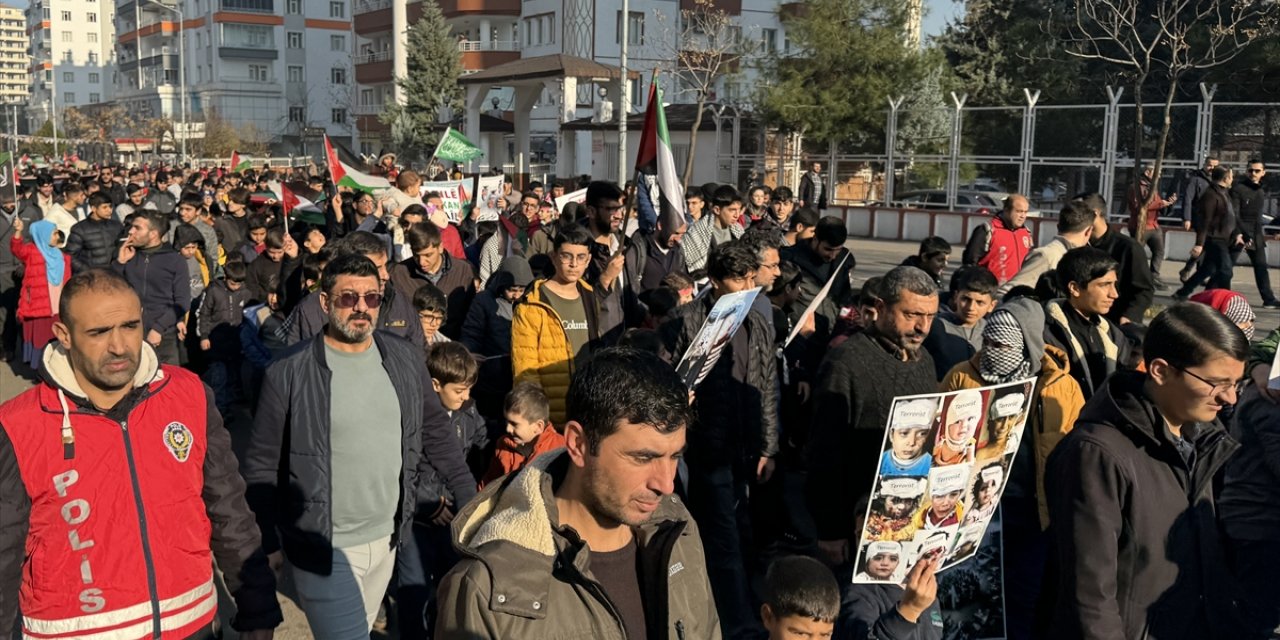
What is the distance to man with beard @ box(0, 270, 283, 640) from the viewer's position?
10.6 ft

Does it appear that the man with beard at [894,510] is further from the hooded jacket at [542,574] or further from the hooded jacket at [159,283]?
the hooded jacket at [159,283]

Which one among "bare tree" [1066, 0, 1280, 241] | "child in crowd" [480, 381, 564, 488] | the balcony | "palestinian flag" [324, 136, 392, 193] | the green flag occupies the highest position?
the balcony

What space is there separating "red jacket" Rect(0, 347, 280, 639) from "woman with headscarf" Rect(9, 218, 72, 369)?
8.76 metres

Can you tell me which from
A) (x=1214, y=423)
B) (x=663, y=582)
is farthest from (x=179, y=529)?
(x=1214, y=423)

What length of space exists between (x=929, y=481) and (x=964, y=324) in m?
2.82

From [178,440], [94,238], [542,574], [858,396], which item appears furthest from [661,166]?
[542,574]

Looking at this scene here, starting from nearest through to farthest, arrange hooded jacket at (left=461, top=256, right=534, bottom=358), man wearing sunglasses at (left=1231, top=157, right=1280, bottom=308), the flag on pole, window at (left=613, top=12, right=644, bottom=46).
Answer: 1. hooded jacket at (left=461, top=256, right=534, bottom=358)
2. the flag on pole
3. man wearing sunglasses at (left=1231, top=157, right=1280, bottom=308)
4. window at (left=613, top=12, right=644, bottom=46)

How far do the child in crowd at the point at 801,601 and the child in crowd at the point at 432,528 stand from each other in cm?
163

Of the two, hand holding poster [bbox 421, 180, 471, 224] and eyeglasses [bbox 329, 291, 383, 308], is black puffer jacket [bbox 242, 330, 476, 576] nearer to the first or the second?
eyeglasses [bbox 329, 291, 383, 308]

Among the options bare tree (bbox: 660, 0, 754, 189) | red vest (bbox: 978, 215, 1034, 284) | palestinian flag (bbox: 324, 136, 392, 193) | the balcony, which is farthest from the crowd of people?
the balcony

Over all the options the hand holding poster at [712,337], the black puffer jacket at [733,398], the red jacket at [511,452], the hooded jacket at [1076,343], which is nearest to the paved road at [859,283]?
the red jacket at [511,452]

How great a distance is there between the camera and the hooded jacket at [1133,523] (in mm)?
3385

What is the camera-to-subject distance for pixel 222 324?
31.9 feet

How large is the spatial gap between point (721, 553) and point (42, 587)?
3.34 m
